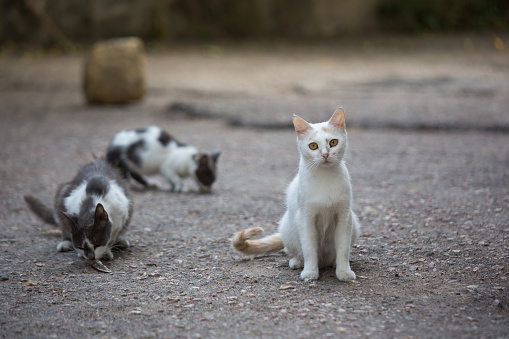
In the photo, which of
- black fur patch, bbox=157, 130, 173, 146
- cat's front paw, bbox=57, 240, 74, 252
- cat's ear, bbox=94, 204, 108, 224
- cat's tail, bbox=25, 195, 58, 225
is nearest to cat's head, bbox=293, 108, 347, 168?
cat's ear, bbox=94, 204, 108, 224

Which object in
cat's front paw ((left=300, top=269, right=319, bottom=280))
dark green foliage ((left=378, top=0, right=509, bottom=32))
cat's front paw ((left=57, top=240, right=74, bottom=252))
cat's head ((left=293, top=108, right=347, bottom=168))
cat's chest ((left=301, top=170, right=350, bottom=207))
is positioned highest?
dark green foliage ((left=378, top=0, right=509, bottom=32))

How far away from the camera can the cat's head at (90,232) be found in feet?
13.2

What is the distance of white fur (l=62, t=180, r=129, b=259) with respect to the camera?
13.8ft

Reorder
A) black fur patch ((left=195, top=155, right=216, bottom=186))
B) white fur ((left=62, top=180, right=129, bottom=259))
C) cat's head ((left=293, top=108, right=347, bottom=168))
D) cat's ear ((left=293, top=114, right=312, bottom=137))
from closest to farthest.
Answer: cat's head ((left=293, top=108, right=347, bottom=168))
cat's ear ((left=293, top=114, right=312, bottom=137))
white fur ((left=62, top=180, right=129, bottom=259))
black fur patch ((left=195, top=155, right=216, bottom=186))

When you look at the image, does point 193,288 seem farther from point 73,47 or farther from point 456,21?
point 456,21

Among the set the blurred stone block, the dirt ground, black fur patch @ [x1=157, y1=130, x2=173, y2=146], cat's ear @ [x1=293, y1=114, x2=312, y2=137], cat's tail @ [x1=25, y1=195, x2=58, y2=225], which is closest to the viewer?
the dirt ground

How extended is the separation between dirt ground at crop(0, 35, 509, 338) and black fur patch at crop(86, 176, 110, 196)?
493 millimetres

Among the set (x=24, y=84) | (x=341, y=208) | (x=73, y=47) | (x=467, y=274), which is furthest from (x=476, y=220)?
(x=73, y=47)

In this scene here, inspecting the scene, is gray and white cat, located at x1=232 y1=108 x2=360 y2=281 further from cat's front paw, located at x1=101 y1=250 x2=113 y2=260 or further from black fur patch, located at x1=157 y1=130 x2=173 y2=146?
black fur patch, located at x1=157 y1=130 x2=173 y2=146

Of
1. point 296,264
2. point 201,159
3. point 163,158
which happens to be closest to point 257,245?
point 296,264

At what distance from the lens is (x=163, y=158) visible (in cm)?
657

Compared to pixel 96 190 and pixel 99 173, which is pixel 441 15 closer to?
pixel 99 173

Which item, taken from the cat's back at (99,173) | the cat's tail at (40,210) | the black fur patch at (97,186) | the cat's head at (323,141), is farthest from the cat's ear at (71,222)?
the cat's head at (323,141)

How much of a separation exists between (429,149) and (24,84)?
877 cm
